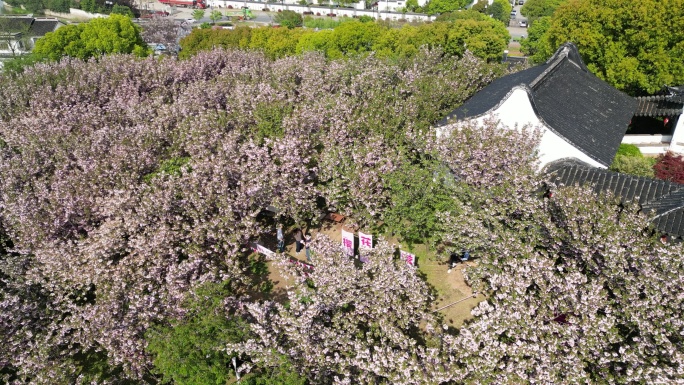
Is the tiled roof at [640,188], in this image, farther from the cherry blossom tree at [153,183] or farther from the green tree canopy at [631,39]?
the green tree canopy at [631,39]

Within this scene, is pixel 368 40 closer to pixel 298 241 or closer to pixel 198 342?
pixel 298 241

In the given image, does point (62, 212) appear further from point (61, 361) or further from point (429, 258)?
point (429, 258)

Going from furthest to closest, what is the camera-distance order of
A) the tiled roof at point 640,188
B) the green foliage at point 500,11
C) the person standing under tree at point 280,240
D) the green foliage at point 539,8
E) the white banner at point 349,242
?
the green foliage at point 500,11, the green foliage at point 539,8, the person standing under tree at point 280,240, the white banner at point 349,242, the tiled roof at point 640,188

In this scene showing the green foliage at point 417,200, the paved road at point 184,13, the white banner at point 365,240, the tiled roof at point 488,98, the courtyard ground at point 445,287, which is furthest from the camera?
the paved road at point 184,13

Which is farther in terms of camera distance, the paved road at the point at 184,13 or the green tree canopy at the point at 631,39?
the paved road at the point at 184,13

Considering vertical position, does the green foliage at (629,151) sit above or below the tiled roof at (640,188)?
below

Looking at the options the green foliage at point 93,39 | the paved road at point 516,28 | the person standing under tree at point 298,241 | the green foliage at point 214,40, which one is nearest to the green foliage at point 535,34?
the paved road at point 516,28
